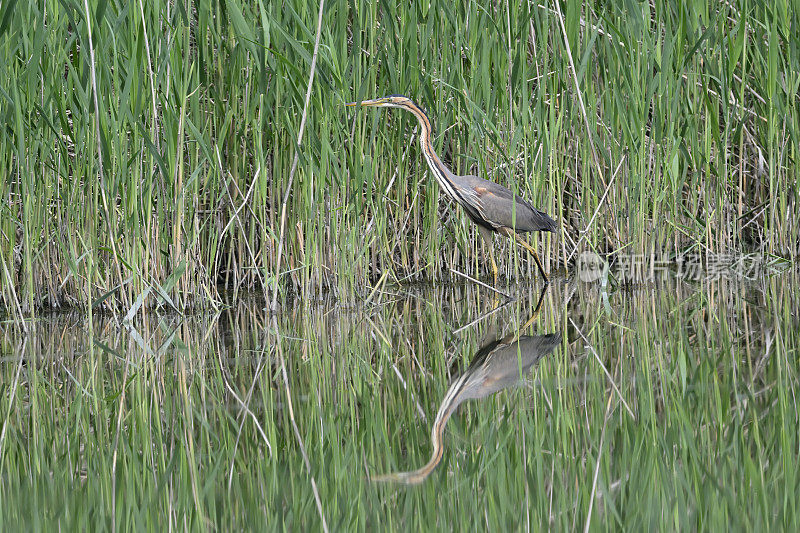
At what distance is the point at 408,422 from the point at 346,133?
239 centimetres

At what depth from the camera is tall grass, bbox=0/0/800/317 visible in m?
4.52

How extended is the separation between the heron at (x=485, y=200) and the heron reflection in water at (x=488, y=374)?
3.39ft

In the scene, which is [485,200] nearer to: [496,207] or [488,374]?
[496,207]

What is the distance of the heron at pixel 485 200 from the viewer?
5.51 meters

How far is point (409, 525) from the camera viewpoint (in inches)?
85.0

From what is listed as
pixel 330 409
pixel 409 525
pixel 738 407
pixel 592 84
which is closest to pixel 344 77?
pixel 592 84

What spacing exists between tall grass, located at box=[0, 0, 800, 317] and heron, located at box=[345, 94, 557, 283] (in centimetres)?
13

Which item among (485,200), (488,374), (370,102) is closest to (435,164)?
(485,200)

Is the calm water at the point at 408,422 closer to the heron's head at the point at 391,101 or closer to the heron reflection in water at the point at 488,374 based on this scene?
the heron reflection in water at the point at 488,374

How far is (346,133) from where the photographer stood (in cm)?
504

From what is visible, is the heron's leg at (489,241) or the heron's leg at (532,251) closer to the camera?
the heron's leg at (532,251)

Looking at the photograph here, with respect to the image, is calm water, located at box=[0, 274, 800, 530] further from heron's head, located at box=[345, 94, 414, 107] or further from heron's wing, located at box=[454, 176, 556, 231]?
heron's head, located at box=[345, 94, 414, 107]

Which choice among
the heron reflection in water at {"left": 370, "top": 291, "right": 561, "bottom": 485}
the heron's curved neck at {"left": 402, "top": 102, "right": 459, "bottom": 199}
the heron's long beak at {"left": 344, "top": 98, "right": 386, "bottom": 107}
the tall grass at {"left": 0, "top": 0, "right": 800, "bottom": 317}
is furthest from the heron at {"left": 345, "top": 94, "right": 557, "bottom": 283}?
the heron reflection in water at {"left": 370, "top": 291, "right": 561, "bottom": 485}

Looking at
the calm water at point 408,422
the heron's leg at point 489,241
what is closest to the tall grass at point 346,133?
the heron's leg at point 489,241
